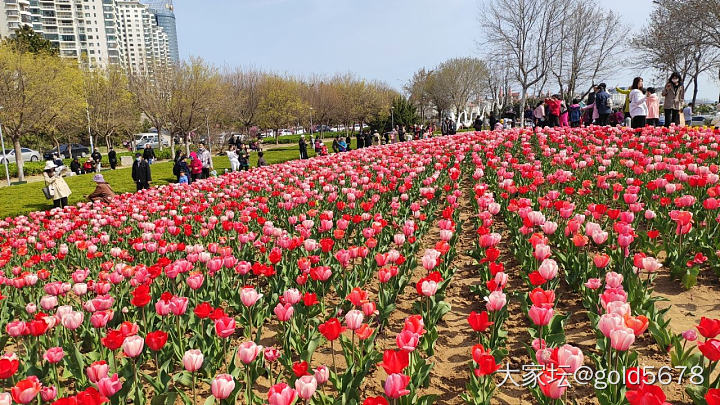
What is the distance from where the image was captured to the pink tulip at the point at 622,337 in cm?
222

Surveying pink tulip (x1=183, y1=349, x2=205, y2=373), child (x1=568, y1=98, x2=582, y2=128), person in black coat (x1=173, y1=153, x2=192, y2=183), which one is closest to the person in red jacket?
child (x1=568, y1=98, x2=582, y2=128)

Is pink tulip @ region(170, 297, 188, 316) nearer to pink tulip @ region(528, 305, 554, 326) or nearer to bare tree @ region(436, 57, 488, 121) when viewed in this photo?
pink tulip @ region(528, 305, 554, 326)

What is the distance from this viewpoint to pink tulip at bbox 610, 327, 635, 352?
222 centimetres

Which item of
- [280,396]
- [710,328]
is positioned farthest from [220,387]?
[710,328]

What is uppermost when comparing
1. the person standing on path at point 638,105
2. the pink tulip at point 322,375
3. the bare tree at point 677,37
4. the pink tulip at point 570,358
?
the bare tree at point 677,37

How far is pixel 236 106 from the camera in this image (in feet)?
154

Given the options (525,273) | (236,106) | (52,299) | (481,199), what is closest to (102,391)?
(52,299)

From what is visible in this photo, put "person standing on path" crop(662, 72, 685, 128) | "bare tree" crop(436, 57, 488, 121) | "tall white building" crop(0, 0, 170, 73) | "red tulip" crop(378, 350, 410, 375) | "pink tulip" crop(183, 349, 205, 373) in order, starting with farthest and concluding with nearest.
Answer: "tall white building" crop(0, 0, 170, 73)
"bare tree" crop(436, 57, 488, 121)
"person standing on path" crop(662, 72, 685, 128)
"pink tulip" crop(183, 349, 205, 373)
"red tulip" crop(378, 350, 410, 375)

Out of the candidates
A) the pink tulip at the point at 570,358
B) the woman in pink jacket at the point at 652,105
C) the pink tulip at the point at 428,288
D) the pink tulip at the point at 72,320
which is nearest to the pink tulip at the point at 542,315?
the pink tulip at the point at 570,358

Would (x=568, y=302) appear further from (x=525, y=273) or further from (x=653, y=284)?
(x=653, y=284)

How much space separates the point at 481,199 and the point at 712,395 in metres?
3.77

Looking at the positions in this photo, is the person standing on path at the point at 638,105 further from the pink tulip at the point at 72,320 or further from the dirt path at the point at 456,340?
the pink tulip at the point at 72,320

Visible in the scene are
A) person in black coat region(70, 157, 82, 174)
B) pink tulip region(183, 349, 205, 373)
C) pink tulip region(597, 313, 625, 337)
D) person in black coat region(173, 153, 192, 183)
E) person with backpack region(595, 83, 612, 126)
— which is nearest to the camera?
pink tulip region(597, 313, 625, 337)

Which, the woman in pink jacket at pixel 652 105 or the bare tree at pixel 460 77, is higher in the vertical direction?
the bare tree at pixel 460 77
